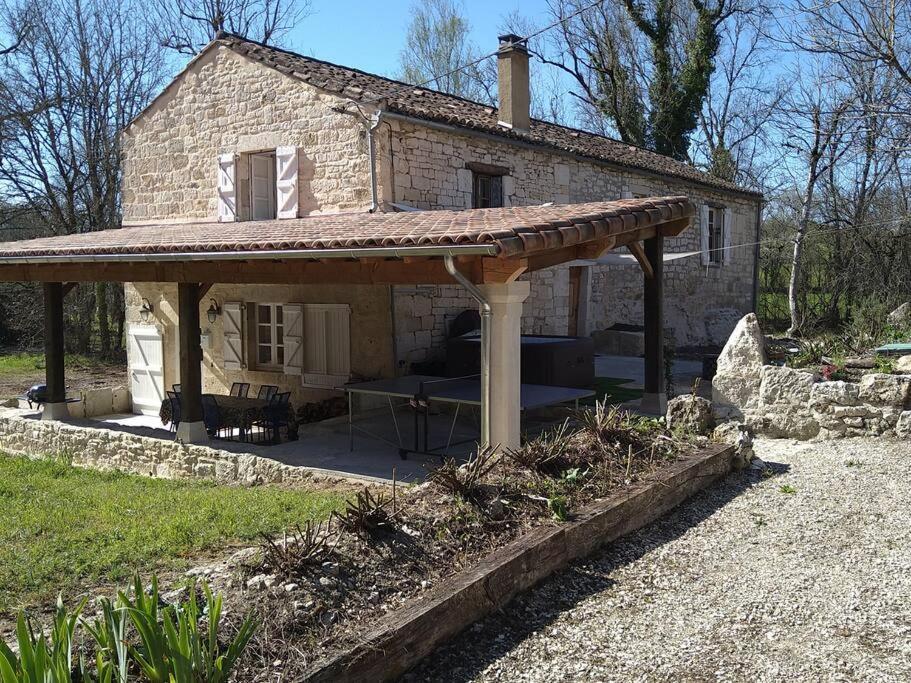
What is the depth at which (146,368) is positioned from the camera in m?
13.1

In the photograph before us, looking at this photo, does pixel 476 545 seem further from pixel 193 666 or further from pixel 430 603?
pixel 193 666

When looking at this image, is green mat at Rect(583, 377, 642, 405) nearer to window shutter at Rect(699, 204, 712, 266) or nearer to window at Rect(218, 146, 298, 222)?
window at Rect(218, 146, 298, 222)

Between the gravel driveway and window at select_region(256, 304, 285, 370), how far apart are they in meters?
7.50

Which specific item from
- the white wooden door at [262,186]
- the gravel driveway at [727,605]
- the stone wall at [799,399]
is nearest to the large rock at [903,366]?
the stone wall at [799,399]

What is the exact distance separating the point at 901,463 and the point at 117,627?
6.26 metres

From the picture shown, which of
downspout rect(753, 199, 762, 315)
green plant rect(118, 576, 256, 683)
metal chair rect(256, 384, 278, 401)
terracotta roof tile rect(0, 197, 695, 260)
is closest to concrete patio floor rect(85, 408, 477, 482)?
metal chair rect(256, 384, 278, 401)

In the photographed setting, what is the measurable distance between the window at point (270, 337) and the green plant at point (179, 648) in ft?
29.0

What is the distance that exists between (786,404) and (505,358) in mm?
3411

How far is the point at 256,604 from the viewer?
10.4 feet

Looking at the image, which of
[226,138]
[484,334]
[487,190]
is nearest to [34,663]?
[484,334]

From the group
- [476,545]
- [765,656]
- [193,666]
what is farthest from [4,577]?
[765,656]

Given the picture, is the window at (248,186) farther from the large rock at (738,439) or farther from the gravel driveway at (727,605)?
the gravel driveway at (727,605)

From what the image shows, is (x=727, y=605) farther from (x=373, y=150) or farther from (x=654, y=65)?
(x=654, y=65)

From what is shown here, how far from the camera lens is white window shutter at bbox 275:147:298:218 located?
1109 cm
